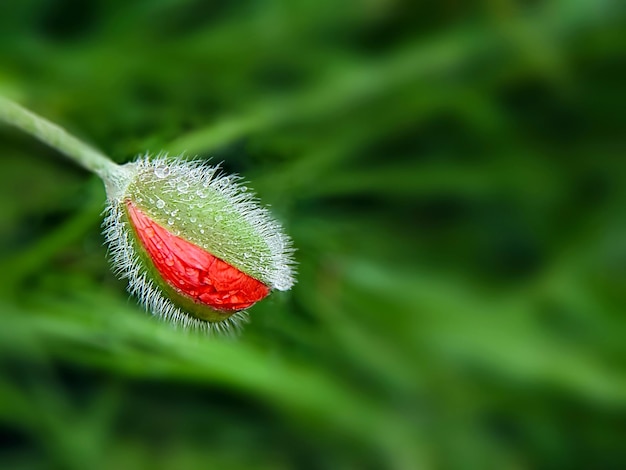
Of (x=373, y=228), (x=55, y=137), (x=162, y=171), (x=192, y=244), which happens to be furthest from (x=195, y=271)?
(x=373, y=228)

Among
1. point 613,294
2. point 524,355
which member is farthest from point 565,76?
point 524,355

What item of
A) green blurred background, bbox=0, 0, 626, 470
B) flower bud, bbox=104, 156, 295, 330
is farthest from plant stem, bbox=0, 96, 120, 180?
green blurred background, bbox=0, 0, 626, 470

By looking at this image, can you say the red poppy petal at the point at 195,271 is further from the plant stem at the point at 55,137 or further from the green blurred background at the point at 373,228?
the green blurred background at the point at 373,228

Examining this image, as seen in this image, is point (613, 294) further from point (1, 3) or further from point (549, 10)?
point (1, 3)

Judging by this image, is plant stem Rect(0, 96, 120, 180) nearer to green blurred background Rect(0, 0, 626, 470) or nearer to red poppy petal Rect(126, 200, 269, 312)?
red poppy petal Rect(126, 200, 269, 312)

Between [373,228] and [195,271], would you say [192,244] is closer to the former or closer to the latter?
[195,271]

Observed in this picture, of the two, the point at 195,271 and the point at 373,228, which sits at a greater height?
the point at 373,228
